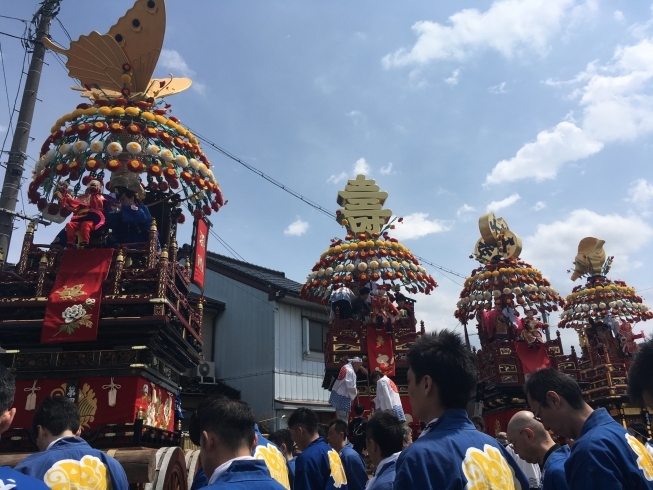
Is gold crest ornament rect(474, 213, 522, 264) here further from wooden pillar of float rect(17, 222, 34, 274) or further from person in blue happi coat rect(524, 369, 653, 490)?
person in blue happi coat rect(524, 369, 653, 490)

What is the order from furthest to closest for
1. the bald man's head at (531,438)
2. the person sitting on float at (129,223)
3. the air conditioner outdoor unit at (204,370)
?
the air conditioner outdoor unit at (204,370), the person sitting on float at (129,223), the bald man's head at (531,438)

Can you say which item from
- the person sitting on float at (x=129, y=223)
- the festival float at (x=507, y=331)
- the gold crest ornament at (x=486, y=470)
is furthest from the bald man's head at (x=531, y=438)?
the festival float at (x=507, y=331)

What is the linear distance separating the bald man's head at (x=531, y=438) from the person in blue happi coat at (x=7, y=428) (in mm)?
3296

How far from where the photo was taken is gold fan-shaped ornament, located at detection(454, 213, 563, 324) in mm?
18000

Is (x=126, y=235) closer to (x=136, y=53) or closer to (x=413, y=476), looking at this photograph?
(x=136, y=53)

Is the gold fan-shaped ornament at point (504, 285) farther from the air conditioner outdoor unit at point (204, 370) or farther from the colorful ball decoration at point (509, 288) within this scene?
the air conditioner outdoor unit at point (204, 370)


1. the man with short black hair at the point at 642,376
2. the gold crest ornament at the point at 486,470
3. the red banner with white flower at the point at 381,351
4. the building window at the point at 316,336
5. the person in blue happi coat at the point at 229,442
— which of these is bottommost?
the gold crest ornament at the point at 486,470

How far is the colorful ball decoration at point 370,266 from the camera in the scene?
14688 mm

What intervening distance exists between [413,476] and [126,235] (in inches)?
342

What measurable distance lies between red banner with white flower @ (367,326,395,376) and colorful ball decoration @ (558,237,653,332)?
10525mm

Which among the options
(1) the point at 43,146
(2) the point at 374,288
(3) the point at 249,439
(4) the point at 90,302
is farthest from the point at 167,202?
(3) the point at 249,439

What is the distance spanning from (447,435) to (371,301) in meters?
12.9

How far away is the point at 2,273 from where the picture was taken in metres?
8.66

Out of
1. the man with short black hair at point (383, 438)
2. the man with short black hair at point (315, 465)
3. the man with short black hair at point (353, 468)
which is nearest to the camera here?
the man with short black hair at point (383, 438)
